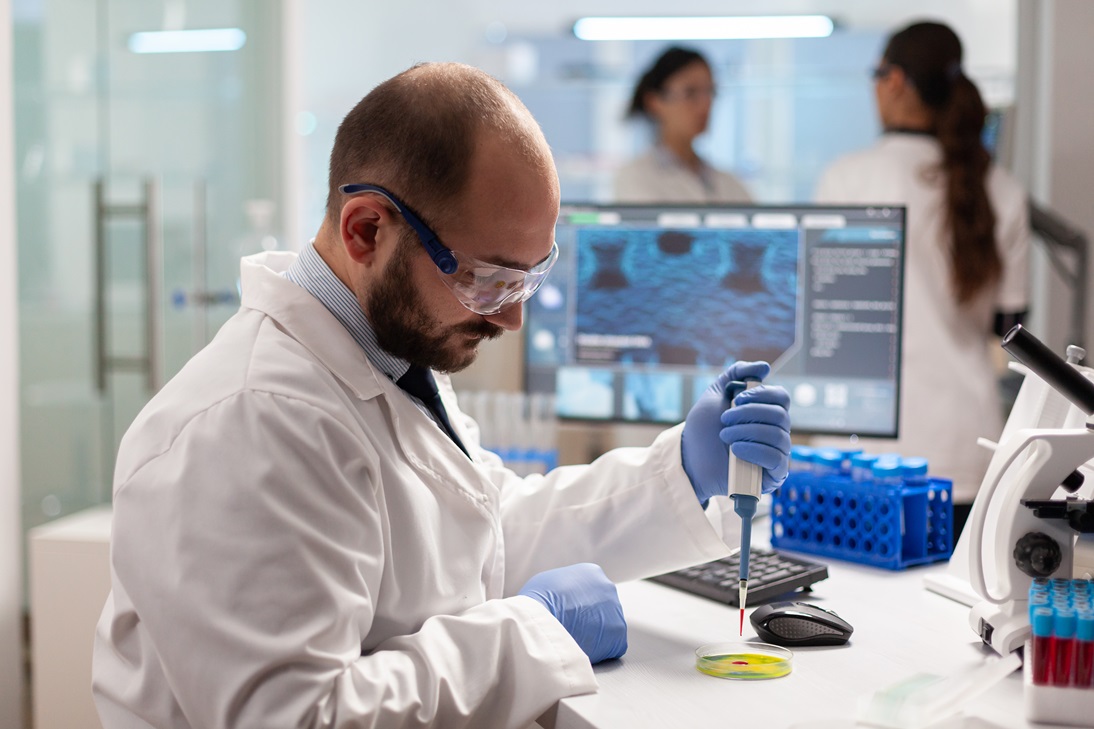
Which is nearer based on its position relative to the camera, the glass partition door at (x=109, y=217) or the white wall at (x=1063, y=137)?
the glass partition door at (x=109, y=217)

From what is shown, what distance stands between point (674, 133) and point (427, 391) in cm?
233

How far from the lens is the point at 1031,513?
1104 millimetres

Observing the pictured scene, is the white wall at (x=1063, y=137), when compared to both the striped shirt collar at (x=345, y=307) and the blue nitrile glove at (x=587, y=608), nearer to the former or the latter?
the blue nitrile glove at (x=587, y=608)

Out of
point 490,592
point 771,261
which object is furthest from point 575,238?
point 490,592

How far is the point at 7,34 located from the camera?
211cm

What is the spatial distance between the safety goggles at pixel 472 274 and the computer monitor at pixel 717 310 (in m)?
0.64

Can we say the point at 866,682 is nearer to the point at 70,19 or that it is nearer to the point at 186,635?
the point at 186,635

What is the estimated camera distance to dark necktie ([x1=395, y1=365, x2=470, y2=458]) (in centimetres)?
120

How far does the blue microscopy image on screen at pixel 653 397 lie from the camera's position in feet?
5.82

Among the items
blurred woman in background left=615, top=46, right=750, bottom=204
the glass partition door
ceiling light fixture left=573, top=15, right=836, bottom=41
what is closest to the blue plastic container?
the glass partition door

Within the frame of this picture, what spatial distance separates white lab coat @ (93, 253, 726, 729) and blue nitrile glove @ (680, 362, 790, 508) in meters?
0.29

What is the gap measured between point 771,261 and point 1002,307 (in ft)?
3.84

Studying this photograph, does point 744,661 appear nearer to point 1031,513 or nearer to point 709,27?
point 1031,513

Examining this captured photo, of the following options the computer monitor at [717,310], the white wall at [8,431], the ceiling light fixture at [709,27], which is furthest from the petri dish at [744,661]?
the ceiling light fixture at [709,27]
